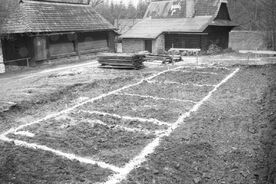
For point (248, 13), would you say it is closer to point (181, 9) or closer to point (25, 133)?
point (181, 9)

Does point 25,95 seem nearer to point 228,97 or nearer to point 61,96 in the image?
point 61,96

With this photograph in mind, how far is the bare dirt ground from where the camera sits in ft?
18.8

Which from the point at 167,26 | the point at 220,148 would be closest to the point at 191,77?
the point at 220,148

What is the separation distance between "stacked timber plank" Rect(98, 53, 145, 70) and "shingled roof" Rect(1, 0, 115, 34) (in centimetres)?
518

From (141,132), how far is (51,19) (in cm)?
1741

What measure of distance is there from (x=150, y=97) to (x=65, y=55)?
45.1 ft

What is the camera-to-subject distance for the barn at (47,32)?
20328 mm

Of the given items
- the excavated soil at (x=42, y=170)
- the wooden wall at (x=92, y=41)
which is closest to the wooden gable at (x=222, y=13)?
the wooden wall at (x=92, y=41)

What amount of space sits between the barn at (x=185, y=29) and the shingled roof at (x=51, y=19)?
3.62 metres

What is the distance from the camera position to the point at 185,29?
2755 cm

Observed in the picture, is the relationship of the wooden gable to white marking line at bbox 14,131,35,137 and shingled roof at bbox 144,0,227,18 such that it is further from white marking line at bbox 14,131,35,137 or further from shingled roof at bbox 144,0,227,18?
white marking line at bbox 14,131,35,137

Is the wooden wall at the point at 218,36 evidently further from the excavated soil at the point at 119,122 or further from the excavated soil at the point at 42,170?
the excavated soil at the point at 42,170

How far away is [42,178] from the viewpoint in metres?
5.36

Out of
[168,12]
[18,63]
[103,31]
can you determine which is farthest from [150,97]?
[168,12]
